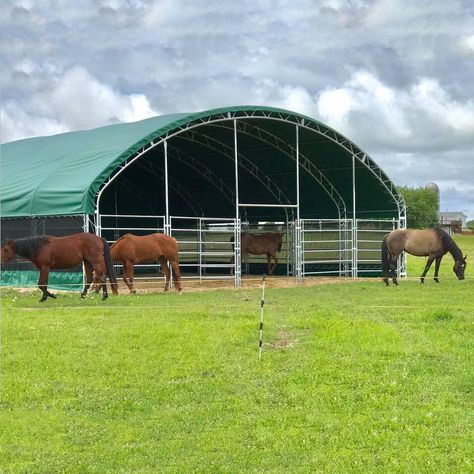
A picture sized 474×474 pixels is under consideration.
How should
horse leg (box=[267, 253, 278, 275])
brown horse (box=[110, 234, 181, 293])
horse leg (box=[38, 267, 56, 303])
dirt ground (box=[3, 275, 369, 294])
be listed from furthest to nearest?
horse leg (box=[267, 253, 278, 275]) → dirt ground (box=[3, 275, 369, 294]) → brown horse (box=[110, 234, 181, 293]) → horse leg (box=[38, 267, 56, 303])

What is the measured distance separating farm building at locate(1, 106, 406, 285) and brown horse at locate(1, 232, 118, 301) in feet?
6.54

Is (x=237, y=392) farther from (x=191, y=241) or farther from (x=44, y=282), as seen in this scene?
(x=191, y=241)

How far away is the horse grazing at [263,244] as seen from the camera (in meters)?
24.2

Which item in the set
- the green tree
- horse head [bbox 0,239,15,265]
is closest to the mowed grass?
horse head [bbox 0,239,15,265]

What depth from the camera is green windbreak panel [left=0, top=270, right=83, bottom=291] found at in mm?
17528

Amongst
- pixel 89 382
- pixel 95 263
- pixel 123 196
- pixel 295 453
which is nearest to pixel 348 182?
pixel 123 196

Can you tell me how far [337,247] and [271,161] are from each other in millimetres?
3740

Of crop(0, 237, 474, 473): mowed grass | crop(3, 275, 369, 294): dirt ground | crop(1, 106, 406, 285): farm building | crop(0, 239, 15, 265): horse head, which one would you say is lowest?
crop(0, 237, 474, 473): mowed grass

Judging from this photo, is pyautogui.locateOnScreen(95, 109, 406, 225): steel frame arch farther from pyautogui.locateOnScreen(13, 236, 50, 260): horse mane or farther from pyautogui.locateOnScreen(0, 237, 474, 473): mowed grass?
pyautogui.locateOnScreen(0, 237, 474, 473): mowed grass

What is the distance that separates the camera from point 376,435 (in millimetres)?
5527

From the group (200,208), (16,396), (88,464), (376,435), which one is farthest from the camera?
(200,208)

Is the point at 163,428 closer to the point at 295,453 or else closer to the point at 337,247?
the point at 295,453

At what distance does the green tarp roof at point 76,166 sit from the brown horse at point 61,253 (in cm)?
208

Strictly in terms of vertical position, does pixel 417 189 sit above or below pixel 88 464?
above
